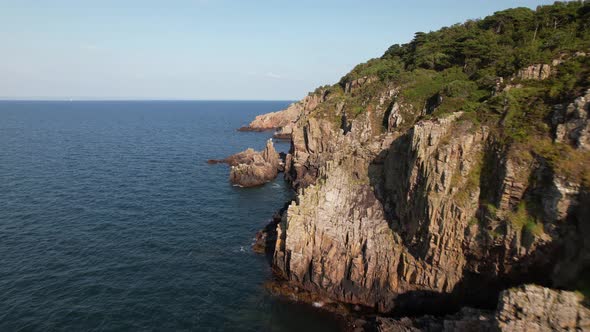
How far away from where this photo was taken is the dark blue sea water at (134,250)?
126ft

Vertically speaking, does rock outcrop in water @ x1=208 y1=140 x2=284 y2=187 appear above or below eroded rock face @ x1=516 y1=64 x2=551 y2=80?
below

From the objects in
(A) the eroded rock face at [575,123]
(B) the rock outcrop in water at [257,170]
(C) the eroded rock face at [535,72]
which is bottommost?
(B) the rock outcrop in water at [257,170]

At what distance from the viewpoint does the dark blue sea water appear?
3847 cm

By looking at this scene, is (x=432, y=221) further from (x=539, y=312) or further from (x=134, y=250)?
(x=134, y=250)

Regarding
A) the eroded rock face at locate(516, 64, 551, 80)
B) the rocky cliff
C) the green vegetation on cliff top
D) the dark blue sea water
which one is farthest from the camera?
the eroded rock face at locate(516, 64, 551, 80)

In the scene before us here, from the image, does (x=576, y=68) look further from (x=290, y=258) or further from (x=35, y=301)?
(x=35, y=301)

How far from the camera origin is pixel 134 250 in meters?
51.8

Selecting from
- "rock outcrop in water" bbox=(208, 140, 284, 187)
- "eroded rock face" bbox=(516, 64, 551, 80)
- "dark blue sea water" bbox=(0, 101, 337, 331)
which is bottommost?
"dark blue sea water" bbox=(0, 101, 337, 331)

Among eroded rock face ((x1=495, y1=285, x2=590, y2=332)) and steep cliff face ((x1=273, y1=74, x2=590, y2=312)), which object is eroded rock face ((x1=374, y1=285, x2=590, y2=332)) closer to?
eroded rock face ((x1=495, y1=285, x2=590, y2=332))

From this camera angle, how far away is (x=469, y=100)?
149 ft

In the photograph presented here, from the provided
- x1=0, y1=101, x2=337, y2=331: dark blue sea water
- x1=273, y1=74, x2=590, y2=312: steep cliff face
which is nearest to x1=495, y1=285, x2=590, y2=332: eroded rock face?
x1=273, y1=74, x2=590, y2=312: steep cliff face

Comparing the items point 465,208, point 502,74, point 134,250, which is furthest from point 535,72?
point 134,250

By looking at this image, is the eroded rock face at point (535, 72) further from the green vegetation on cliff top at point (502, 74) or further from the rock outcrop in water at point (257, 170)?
the rock outcrop in water at point (257, 170)

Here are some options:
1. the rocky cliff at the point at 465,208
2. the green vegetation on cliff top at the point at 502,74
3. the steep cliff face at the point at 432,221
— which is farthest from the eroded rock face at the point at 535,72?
the steep cliff face at the point at 432,221
